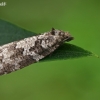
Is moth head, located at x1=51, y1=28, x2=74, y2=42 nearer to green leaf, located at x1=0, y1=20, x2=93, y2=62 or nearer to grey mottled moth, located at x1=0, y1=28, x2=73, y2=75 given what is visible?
grey mottled moth, located at x1=0, y1=28, x2=73, y2=75

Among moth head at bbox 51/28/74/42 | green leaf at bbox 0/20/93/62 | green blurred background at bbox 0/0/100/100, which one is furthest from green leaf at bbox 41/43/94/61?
green blurred background at bbox 0/0/100/100

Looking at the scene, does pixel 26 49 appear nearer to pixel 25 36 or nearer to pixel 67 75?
pixel 25 36

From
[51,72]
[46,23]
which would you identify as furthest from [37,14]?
[51,72]

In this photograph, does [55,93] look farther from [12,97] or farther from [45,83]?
[12,97]

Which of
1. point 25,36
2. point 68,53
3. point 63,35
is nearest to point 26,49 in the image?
point 25,36

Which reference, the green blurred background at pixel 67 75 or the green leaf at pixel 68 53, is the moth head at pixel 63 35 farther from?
the green blurred background at pixel 67 75
